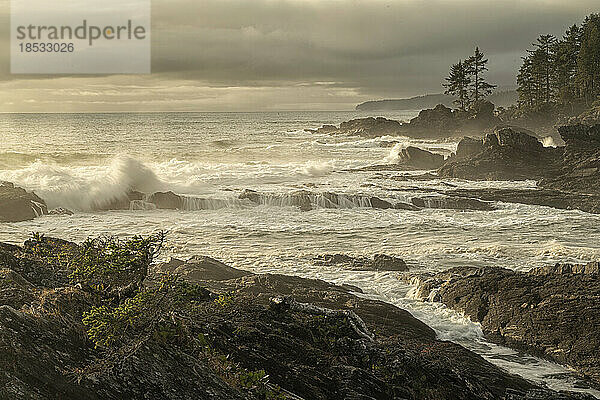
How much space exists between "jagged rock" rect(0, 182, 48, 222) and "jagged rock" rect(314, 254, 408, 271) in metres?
17.6

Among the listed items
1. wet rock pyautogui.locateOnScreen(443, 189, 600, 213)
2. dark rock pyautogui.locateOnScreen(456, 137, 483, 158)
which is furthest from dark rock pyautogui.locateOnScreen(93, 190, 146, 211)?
dark rock pyautogui.locateOnScreen(456, 137, 483, 158)

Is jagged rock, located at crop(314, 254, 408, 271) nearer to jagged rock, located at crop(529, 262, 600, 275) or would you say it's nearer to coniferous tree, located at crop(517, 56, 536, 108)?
jagged rock, located at crop(529, 262, 600, 275)

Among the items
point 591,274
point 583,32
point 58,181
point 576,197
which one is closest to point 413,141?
point 583,32

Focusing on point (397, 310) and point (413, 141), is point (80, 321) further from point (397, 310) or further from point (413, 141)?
point (413, 141)

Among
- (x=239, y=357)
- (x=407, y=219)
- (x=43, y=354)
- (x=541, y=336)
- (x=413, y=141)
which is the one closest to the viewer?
(x=43, y=354)

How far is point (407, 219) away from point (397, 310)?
46.5ft

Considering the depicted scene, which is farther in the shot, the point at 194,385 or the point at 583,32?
the point at 583,32

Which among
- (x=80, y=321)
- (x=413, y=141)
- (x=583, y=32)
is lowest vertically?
(x=80, y=321)

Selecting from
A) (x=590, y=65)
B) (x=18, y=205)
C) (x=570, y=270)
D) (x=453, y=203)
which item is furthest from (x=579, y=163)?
(x=590, y=65)

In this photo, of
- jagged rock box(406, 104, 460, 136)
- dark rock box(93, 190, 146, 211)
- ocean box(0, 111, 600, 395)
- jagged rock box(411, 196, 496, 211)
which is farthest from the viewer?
jagged rock box(406, 104, 460, 136)

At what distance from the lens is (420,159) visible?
164ft

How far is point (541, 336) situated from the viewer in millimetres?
12516

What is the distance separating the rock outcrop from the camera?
1197 cm

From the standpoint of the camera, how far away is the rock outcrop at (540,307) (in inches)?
471
